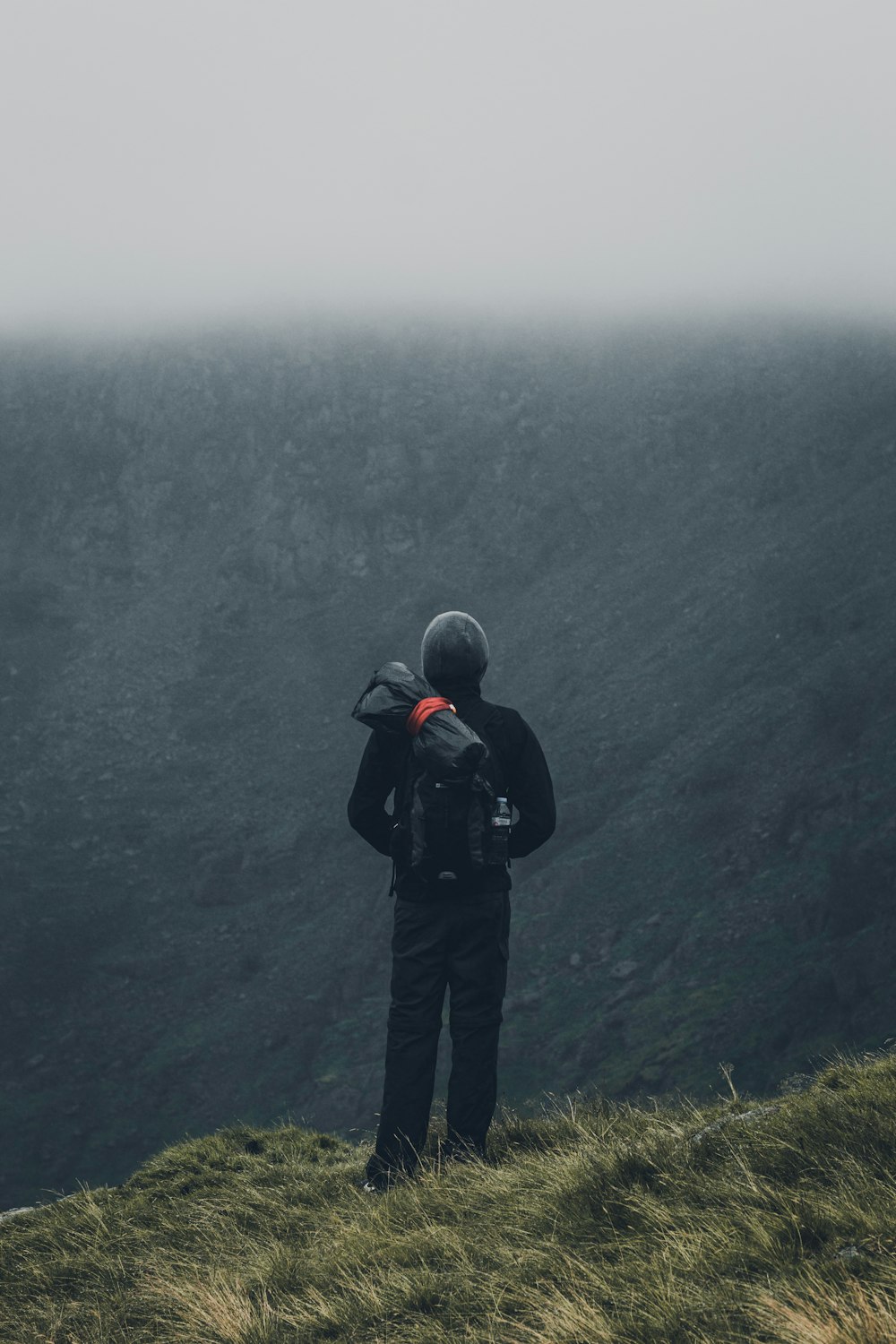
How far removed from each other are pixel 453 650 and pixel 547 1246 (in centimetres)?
269

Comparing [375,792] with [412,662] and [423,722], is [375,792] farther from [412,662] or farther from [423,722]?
[412,662]

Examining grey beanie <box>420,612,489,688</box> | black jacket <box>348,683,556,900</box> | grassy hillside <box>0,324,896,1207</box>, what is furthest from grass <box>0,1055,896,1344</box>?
grassy hillside <box>0,324,896,1207</box>

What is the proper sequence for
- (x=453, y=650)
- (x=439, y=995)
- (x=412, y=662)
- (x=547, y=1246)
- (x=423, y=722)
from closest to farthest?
(x=547, y=1246) → (x=423, y=722) → (x=439, y=995) → (x=453, y=650) → (x=412, y=662)

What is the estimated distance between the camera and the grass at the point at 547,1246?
7.98ft

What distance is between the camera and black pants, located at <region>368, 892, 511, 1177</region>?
4703mm

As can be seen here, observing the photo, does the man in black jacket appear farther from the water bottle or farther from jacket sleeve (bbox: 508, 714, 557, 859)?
jacket sleeve (bbox: 508, 714, 557, 859)

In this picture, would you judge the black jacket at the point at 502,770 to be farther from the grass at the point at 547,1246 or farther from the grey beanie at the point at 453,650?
the grass at the point at 547,1246

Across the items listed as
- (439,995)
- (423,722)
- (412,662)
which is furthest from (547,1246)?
(412,662)

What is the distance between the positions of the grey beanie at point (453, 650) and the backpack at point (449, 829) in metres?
0.47

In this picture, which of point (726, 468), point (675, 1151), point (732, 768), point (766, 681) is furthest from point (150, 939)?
point (675, 1151)

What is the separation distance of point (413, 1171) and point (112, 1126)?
81.7ft

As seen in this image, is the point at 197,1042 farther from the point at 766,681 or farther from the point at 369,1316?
the point at 369,1316

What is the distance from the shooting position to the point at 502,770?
16.5 feet

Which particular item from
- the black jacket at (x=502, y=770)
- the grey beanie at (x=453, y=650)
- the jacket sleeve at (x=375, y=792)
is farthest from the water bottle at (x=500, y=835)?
the grey beanie at (x=453, y=650)
